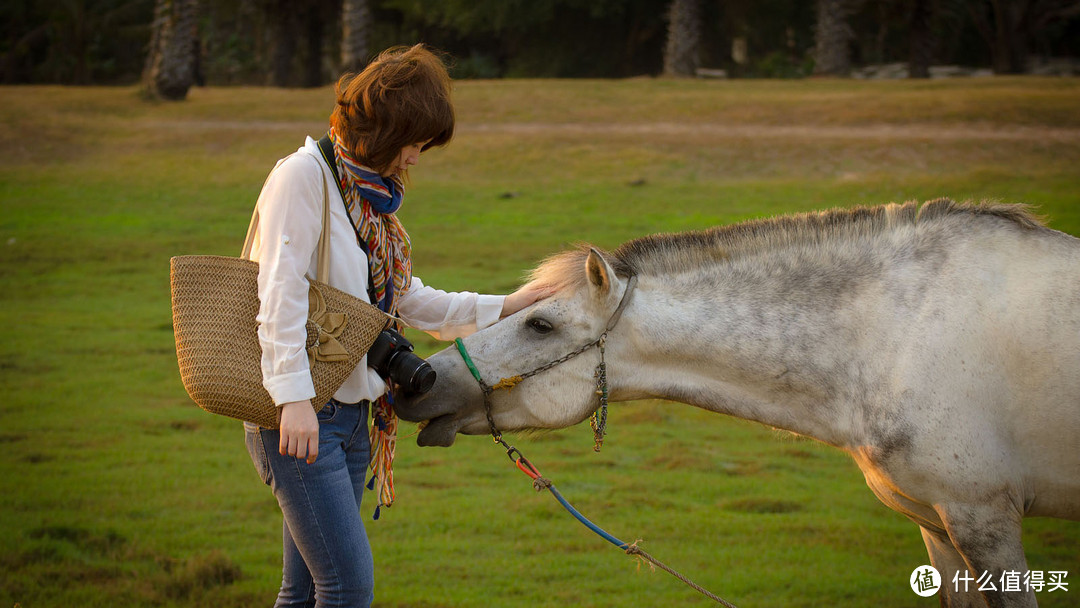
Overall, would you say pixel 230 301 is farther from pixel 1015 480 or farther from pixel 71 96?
pixel 71 96

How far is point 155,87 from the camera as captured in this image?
12.2m

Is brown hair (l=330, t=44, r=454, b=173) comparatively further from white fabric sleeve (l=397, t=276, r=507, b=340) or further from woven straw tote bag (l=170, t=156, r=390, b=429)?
white fabric sleeve (l=397, t=276, r=507, b=340)

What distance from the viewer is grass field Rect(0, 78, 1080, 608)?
12.5ft

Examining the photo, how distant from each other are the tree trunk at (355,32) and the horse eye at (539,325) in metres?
12.1

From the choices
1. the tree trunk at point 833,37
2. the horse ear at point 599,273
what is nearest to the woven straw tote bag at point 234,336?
the horse ear at point 599,273

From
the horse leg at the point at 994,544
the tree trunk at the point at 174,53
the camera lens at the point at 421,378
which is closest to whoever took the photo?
the camera lens at the point at 421,378

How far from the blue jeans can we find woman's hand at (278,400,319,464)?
0.17 ft

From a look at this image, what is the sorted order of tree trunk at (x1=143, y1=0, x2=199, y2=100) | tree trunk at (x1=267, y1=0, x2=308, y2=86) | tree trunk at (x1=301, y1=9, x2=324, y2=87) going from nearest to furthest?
1. tree trunk at (x1=143, y1=0, x2=199, y2=100)
2. tree trunk at (x1=267, y1=0, x2=308, y2=86)
3. tree trunk at (x1=301, y1=9, x2=324, y2=87)

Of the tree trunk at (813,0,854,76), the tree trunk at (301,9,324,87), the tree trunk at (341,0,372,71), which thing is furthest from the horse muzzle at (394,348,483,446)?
the tree trunk at (301,9,324,87)

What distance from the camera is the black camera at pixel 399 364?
2074 millimetres

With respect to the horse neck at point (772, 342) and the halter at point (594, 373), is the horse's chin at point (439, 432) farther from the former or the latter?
the horse neck at point (772, 342)

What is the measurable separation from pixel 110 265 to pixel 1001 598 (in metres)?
8.32

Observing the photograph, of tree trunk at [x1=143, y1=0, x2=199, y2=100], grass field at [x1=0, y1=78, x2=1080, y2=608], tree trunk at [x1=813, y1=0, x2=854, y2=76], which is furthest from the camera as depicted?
tree trunk at [x1=813, y1=0, x2=854, y2=76]

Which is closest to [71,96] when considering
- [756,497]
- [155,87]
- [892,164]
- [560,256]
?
[155,87]
